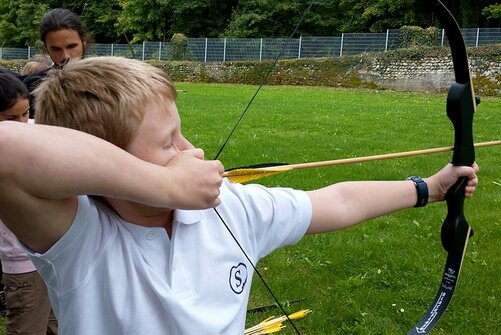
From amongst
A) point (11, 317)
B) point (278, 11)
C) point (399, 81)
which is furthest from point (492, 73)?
point (11, 317)

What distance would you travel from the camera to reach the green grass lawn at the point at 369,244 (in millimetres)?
2305

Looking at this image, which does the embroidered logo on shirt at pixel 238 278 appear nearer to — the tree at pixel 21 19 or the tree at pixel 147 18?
the tree at pixel 147 18

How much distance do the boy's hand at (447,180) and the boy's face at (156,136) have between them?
715 mm

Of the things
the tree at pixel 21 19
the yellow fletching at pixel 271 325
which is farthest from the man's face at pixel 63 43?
the yellow fletching at pixel 271 325

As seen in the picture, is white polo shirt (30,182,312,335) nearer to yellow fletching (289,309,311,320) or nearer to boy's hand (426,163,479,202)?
boy's hand (426,163,479,202)

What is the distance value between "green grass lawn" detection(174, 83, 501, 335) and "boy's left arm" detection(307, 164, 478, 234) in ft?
3.50

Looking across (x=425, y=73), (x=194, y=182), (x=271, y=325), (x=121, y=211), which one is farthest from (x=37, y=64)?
(x=425, y=73)

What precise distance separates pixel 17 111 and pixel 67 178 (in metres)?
1.29

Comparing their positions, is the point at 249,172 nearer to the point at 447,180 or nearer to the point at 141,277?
the point at 141,277

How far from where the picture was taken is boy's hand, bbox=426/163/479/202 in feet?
4.35

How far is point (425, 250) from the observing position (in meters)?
→ 2.91

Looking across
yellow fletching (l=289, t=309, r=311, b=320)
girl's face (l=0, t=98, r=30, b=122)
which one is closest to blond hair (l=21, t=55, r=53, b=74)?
girl's face (l=0, t=98, r=30, b=122)

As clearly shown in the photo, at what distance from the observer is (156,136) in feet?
2.83

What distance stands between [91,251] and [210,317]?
22 cm
